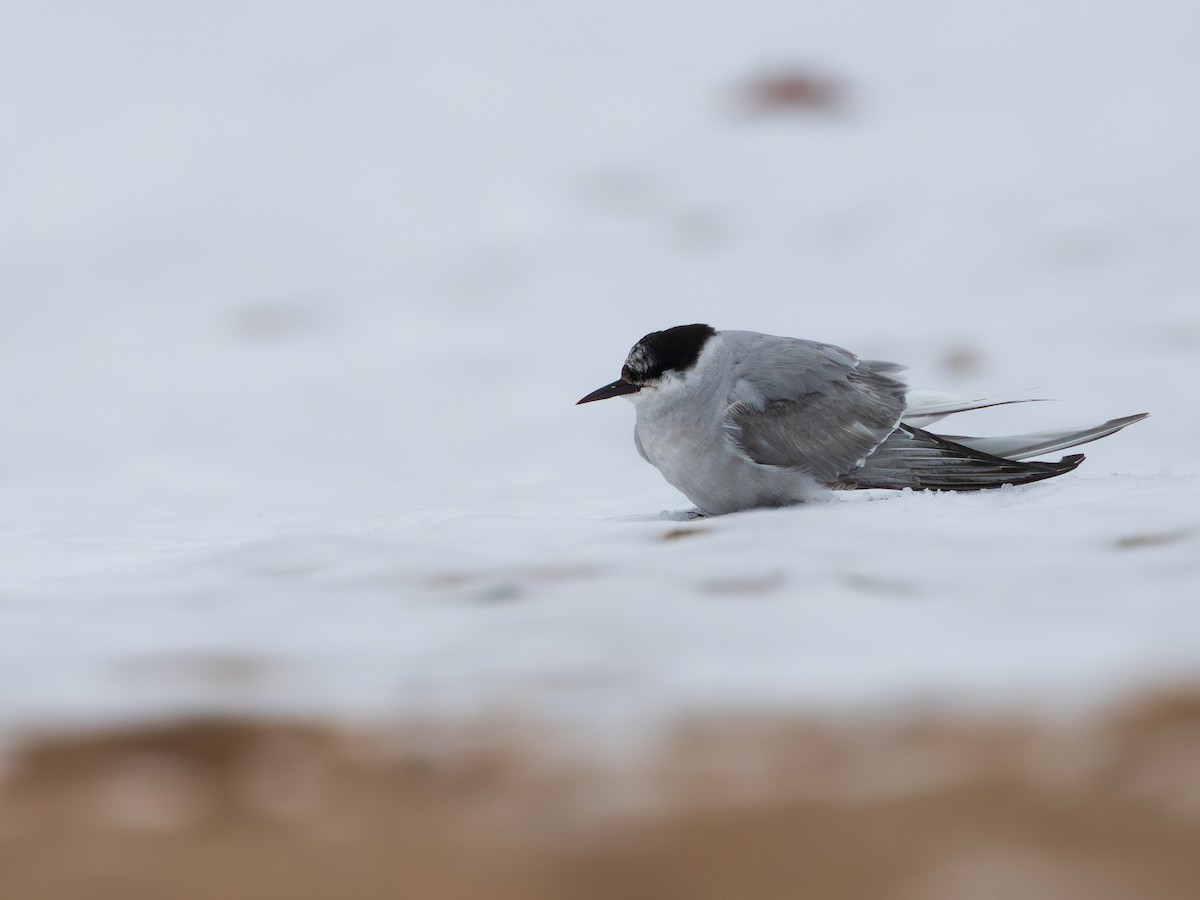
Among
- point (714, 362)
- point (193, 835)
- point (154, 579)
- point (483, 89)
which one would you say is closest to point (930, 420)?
point (714, 362)

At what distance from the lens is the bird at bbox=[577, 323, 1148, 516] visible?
3.14 m

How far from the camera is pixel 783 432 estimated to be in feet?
10.3

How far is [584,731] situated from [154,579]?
1.08 m

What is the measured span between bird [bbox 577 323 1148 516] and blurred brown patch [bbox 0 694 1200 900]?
1.62m

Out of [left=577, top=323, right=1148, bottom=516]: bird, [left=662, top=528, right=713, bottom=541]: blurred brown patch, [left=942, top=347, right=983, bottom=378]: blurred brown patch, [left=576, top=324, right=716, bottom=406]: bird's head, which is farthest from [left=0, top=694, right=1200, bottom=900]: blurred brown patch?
[left=942, top=347, right=983, bottom=378]: blurred brown patch

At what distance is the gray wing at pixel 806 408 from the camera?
314cm

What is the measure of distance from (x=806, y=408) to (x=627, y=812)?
6.50ft

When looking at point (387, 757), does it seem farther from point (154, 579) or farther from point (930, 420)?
point (930, 420)

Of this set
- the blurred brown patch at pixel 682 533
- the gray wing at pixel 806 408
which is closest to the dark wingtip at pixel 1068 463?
the gray wing at pixel 806 408

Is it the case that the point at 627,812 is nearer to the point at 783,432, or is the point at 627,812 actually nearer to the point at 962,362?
the point at 783,432

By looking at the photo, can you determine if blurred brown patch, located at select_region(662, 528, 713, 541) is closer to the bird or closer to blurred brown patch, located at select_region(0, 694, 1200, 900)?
the bird

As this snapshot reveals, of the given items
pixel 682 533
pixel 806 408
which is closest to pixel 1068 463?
pixel 806 408

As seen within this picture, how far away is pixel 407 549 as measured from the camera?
230 cm

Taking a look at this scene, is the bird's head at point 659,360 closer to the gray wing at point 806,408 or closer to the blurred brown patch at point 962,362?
the gray wing at point 806,408
